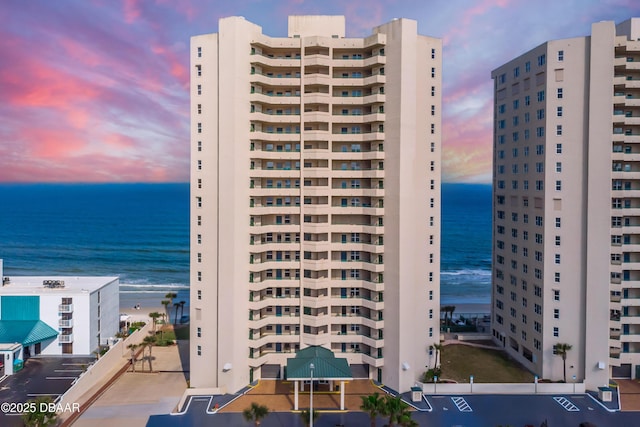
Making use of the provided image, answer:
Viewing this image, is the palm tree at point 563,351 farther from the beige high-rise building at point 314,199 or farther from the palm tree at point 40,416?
the palm tree at point 40,416

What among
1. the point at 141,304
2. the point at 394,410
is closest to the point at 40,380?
the point at 394,410

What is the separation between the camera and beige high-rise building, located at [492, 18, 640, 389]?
39.4 metres

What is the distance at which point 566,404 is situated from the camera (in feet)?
120

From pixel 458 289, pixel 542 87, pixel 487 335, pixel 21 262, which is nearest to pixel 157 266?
pixel 21 262

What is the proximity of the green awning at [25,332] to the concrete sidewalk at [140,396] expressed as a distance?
1002 cm

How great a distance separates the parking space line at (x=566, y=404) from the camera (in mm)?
35616

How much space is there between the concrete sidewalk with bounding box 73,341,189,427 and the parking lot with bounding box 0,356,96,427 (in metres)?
4.16

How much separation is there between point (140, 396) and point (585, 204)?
45786mm

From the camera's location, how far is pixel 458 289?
321 ft

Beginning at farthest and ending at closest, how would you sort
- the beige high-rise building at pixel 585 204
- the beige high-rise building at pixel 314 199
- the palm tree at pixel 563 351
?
the palm tree at pixel 563 351, the beige high-rise building at pixel 585 204, the beige high-rise building at pixel 314 199

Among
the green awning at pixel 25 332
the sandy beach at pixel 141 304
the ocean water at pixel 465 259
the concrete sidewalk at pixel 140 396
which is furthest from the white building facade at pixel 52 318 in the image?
the ocean water at pixel 465 259

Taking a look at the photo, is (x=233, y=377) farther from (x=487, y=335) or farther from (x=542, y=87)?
(x=542, y=87)

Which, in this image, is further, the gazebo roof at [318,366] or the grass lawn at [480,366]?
the grass lawn at [480,366]

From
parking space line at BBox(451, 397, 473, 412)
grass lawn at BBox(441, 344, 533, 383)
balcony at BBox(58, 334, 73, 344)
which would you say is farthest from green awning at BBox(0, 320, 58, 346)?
grass lawn at BBox(441, 344, 533, 383)
